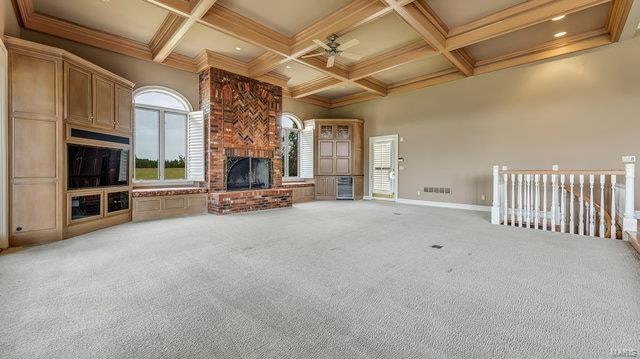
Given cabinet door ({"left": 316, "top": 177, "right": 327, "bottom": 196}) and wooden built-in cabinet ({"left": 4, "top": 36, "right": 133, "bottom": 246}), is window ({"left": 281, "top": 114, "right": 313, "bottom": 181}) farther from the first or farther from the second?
wooden built-in cabinet ({"left": 4, "top": 36, "right": 133, "bottom": 246})

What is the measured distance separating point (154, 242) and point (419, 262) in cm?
341

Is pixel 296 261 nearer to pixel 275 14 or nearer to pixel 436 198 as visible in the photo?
pixel 275 14

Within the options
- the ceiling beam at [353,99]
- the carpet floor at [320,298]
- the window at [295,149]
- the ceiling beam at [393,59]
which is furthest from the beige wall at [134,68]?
the ceiling beam at [353,99]

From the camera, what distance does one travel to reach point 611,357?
144 cm

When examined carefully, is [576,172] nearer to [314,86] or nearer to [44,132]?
[314,86]

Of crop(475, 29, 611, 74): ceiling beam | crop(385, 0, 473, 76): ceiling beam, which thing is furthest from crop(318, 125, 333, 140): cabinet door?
crop(475, 29, 611, 74): ceiling beam

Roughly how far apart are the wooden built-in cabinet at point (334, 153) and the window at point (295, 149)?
255 mm

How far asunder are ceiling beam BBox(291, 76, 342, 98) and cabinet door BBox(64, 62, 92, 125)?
5088 mm

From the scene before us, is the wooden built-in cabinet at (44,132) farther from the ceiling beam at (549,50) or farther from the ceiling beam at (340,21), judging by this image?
the ceiling beam at (549,50)

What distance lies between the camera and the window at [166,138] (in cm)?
585

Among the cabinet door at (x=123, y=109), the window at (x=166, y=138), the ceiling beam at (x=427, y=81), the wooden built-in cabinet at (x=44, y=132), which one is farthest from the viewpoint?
the ceiling beam at (x=427, y=81)

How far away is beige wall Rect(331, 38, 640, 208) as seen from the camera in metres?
5.00

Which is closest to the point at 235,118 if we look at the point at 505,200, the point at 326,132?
the point at 326,132

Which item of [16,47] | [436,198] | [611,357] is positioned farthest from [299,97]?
[611,357]
